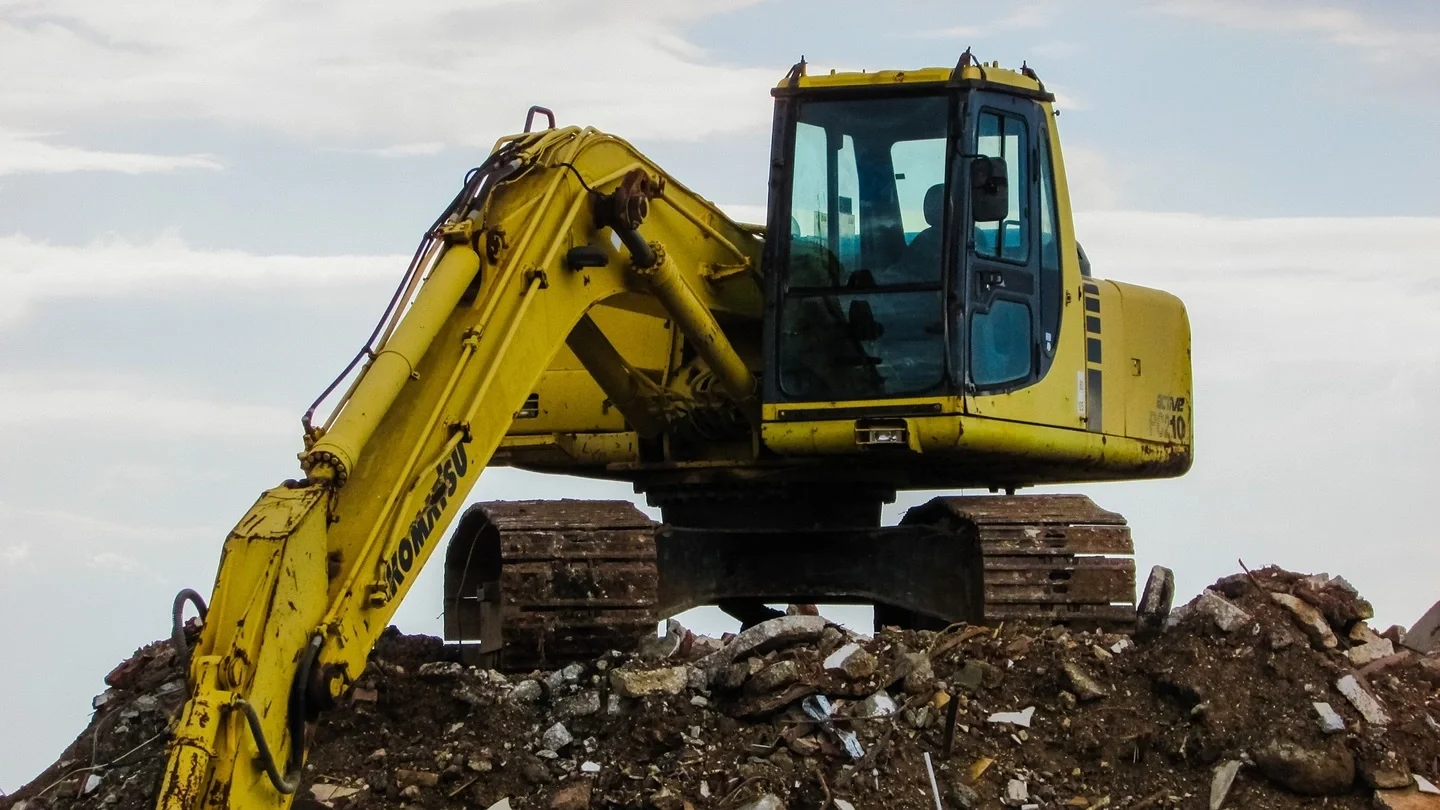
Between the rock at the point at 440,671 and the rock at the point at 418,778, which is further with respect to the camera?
the rock at the point at 440,671

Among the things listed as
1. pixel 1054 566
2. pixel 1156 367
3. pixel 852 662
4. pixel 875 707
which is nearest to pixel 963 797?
pixel 875 707

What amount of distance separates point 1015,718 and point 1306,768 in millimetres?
1215

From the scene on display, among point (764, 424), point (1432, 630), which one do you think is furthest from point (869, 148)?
point (1432, 630)

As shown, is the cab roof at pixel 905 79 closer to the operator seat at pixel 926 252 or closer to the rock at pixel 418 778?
the operator seat at pixel 926 252

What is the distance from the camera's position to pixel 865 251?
1100 centimetres

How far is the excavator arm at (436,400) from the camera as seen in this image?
725cm

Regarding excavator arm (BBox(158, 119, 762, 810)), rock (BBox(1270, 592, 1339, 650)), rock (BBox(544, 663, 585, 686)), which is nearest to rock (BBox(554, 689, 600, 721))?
rock (BBox(544, 663, 585, 686))

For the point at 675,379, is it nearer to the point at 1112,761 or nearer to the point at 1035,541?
the point at 1035,541

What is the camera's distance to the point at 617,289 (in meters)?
10.1

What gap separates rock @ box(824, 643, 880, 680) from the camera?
9578 mm

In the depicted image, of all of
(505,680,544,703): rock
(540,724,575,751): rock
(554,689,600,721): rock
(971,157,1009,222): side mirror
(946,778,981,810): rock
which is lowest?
(946,778,981,810): rock

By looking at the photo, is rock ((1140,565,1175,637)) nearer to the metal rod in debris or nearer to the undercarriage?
the undercarriage

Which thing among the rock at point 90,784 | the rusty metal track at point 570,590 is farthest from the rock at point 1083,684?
the rock at point 90,784

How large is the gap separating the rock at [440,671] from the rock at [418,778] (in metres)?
0.85
